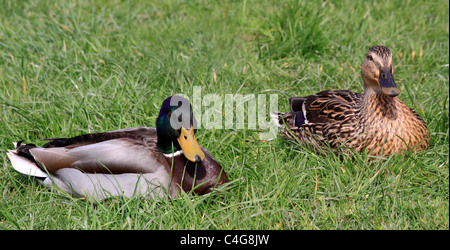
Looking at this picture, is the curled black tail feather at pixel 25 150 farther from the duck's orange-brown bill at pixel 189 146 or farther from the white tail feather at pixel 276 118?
the white tail feather at pixel 276 118

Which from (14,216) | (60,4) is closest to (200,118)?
(14,216)

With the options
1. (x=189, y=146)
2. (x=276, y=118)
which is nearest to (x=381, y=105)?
(x=276, y=118)

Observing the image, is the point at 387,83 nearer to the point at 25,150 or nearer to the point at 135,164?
the point at 135,164

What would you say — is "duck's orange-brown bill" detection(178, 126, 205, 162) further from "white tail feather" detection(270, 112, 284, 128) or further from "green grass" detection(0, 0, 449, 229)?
"white tail feather" detection(270, 112, 284, 128)

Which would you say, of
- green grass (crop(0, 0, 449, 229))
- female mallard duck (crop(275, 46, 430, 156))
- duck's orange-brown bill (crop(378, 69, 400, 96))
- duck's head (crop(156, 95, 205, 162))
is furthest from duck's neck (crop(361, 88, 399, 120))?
duck's head (crop(156, 95, 205, 162))

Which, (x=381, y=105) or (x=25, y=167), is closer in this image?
(x=25, y=167)

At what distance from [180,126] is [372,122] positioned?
57.9 inches

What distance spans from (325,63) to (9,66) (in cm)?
317

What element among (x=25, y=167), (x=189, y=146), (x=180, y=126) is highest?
(x=180, y=126)

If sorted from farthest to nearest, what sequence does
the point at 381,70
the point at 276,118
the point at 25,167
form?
the point at 276,118
the point at 381,70
the point at 25,167

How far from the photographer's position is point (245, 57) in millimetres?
5344

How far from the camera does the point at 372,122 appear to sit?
3875mm
